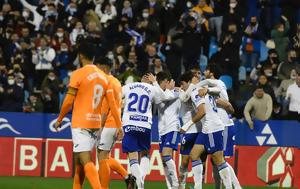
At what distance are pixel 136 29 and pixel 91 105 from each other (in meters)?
11.9

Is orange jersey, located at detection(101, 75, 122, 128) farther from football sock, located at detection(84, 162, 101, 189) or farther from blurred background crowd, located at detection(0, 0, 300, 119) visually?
blurred background crowd, located at detection(0, 0, 300, 119)

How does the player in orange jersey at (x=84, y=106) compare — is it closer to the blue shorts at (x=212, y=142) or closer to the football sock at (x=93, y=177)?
the football sock at (x=93, y=177)

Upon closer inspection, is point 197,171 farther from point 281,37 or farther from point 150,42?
point 281,37

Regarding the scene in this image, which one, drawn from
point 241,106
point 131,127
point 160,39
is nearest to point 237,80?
point 241,106

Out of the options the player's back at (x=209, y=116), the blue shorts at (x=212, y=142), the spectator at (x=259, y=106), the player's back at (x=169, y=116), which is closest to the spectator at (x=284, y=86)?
the spectator at (x=259, y=106)

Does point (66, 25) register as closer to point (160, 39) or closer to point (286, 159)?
point (160, 39)

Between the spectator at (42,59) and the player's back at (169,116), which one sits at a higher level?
the spectator at (42,59)

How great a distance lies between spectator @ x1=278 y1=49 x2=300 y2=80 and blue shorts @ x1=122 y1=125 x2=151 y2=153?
27.8ft

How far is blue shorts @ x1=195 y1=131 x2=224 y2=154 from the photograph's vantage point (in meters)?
15.6

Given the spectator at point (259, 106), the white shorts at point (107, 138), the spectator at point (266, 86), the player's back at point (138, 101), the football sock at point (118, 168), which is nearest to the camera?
the white shorts at point (107, 138)

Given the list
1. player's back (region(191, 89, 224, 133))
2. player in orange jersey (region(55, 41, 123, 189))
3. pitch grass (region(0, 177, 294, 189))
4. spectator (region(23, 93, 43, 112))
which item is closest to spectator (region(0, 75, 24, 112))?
spectator (region(23, 93, 43, 112))

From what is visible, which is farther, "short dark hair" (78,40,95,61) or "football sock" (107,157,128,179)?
"football sock" (107,157,128,179)

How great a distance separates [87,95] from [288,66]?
A: 1124 centimetres

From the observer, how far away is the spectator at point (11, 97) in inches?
908
